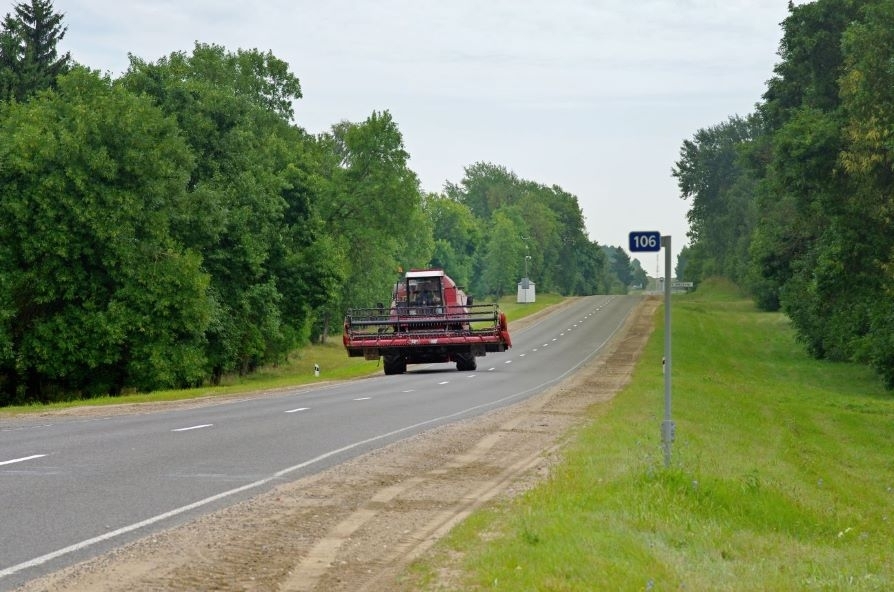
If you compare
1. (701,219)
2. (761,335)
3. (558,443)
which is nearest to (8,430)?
(558,443)

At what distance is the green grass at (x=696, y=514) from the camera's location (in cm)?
913

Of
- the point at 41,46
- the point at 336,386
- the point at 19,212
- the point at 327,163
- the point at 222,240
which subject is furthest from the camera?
the point at 327,163

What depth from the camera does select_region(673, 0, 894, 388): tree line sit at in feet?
144

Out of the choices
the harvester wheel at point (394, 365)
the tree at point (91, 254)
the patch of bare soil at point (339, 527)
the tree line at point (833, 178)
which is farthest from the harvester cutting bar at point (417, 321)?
the patch of bare soil at point (339, 527)

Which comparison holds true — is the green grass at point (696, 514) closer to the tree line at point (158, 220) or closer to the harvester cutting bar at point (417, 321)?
the harvester cutting bar at point (417, 321)

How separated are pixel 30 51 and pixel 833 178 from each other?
151 feet

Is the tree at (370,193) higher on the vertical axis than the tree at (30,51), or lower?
lower

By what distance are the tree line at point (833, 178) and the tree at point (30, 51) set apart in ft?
134

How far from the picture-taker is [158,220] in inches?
1902

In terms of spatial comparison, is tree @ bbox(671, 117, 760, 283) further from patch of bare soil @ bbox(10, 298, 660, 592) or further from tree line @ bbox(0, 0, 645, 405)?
patch of bare soil @ bbox(10, 298, 660, 592)

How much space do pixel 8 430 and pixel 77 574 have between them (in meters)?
13.9

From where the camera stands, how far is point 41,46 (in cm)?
7300

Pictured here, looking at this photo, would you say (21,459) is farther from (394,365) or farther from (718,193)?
(718,193)

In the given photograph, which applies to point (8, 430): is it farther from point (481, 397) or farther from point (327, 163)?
point (327, 163)
